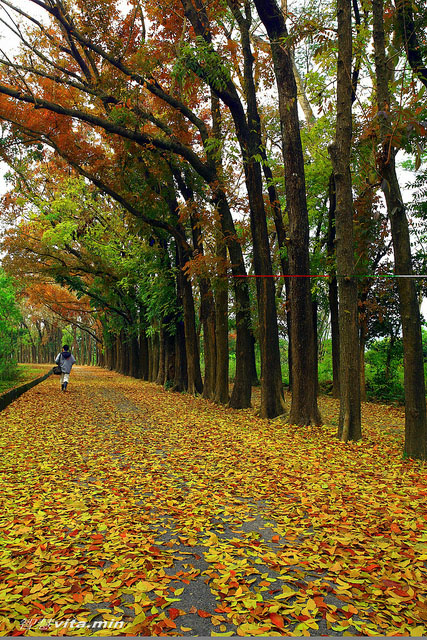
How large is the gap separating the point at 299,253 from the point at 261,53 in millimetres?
5760

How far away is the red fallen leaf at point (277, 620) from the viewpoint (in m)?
2.55

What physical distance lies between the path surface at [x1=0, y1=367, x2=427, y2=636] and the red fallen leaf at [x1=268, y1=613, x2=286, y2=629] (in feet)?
0.04

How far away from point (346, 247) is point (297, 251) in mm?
1584

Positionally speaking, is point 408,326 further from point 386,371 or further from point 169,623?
point 386,371

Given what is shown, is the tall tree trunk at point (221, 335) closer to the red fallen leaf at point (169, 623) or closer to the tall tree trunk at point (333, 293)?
the tall tree trunk at point (333, 293)

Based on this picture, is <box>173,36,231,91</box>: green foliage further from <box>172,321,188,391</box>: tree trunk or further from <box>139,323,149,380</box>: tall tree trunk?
<box>139,323,149,380</box>: tall tree trunk

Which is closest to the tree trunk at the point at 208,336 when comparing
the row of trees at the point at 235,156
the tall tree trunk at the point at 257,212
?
the row of trees at the point at 235,156

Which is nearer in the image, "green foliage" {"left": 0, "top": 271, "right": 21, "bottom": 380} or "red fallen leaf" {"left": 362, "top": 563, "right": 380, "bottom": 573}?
"red fallen leaf" {"left": 362, "top": 563, "right": 380, "bottom": 573}

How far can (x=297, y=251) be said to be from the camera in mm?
9352

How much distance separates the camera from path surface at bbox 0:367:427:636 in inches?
105

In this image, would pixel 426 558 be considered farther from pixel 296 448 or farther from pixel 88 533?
pixel 296 448

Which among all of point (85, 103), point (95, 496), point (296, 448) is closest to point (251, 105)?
point (85, 103)

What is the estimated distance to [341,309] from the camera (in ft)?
26.1

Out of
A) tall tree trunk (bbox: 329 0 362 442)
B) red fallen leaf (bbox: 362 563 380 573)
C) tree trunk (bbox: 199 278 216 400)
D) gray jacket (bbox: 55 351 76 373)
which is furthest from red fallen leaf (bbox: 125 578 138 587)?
gray jacket (bbox: 55 351 76 373)
